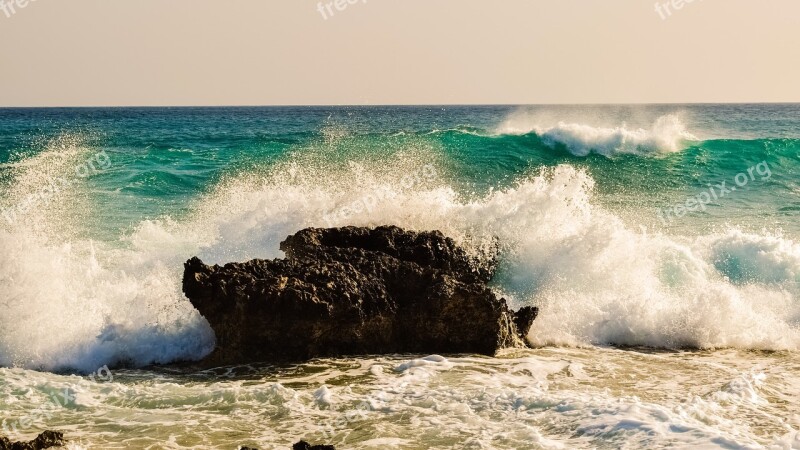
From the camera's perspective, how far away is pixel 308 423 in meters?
6.07

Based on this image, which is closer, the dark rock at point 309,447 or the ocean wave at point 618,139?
the dark rock at point 309,447

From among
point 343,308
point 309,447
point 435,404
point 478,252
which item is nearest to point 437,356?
point 343,308

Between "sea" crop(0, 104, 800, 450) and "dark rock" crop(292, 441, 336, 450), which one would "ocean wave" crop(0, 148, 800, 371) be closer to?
"sea" crop(0, 104, 800, 450)

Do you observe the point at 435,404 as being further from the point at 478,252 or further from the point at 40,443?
the point at 478,252

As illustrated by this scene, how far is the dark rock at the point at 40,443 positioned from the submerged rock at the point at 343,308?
7.24ft

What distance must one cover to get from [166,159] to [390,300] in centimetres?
1768

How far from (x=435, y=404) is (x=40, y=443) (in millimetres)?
2911

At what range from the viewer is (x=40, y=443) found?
5.50 metres

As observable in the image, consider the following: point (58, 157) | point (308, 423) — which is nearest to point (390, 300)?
point (308, 423)

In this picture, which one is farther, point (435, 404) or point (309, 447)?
point (435, 404)

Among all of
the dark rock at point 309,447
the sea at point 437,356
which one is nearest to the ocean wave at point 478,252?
the sea at point 437,356

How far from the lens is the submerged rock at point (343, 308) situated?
7688 mm

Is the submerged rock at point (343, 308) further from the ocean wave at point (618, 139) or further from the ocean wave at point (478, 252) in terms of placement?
the ocean wave at point (618, 139)

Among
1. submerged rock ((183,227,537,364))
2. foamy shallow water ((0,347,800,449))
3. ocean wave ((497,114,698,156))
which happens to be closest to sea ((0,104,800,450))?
foamy shallow water ((0,347,800,449))
